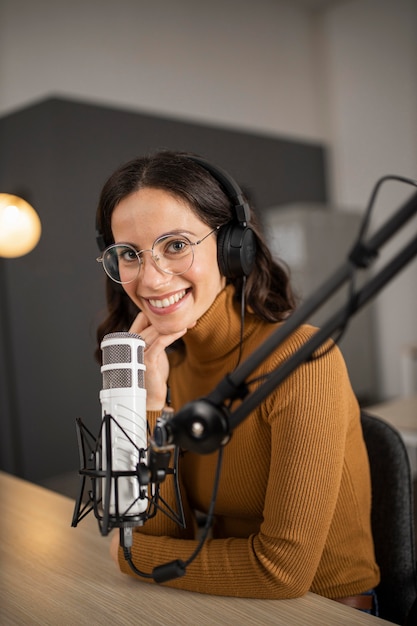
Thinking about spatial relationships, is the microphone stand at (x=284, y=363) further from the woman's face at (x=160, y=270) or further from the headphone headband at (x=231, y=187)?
the headphone headband at (x=231, y=187)

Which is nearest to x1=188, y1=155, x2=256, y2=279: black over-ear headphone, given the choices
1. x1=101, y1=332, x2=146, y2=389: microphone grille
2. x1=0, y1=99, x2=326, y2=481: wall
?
x1=101, y1=332, x2=146, y2=389: microphone grille

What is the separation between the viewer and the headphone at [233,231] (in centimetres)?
85

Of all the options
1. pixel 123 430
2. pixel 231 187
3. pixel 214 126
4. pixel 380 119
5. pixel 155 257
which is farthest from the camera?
pixel 380 119

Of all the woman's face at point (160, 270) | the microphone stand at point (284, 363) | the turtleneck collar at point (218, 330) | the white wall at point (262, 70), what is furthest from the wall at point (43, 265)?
the microphone stand at point (284, 363)

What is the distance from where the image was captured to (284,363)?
1.59 ft

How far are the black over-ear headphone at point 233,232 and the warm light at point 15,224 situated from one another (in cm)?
31

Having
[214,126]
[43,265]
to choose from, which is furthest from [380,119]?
[43,265]

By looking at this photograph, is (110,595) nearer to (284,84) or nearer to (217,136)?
(217,136)

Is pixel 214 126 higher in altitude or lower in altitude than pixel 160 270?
higher

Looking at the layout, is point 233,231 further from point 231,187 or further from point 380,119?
point 380,119

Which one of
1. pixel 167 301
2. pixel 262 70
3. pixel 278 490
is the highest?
pixel 262 70

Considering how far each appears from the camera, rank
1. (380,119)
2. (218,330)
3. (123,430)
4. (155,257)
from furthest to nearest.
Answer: (380,119), (218,330), (155,257), (123,430)

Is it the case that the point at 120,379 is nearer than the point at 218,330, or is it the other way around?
the point at 120,379

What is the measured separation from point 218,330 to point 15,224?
348 millimetres
